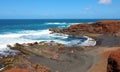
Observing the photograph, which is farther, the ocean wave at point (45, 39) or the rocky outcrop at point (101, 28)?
the rocky outcrop at point (101, 28)

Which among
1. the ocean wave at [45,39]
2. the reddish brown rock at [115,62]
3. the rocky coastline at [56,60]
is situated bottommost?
the ocean wave at [45,39]

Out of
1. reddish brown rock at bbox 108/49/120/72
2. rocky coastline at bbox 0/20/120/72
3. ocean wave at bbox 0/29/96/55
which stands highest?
reddish brown rock at bbox 108/49/120/72

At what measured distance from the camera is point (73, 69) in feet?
68.4

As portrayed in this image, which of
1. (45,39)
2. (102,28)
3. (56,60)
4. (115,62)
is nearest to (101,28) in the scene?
(102,28)

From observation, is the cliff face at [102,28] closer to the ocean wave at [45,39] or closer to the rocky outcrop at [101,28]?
the rocky outcrop at [101,28]

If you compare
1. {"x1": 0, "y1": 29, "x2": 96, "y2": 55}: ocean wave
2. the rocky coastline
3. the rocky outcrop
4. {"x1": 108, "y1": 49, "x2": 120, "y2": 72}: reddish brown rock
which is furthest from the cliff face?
{"x1": 108, "y1": 49, "x2": 120, "y2": 72}: reddish brown rock

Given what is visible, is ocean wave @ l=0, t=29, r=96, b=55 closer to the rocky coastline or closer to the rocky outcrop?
the rocky coastline

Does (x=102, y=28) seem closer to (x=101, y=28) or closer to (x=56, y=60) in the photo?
(x=101, y=28)

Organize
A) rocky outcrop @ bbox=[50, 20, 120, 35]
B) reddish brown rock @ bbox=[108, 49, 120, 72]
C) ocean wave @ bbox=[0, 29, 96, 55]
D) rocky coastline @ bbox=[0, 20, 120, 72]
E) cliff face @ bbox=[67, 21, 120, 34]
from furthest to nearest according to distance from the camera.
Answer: cliff face @ bbox=[67, 21, 120, 34] → rocky outcrop @ bbox=[50, 20, 120, 35] → ocean wave @ bbox=[0, 29, 96, 55] → rocky coastline @ bbox=[0, 20, 120, 72] → reddish brown rock @ bbox=[108, 49, 120, 72]

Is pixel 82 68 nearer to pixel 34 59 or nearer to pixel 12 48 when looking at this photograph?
pixel 34 59

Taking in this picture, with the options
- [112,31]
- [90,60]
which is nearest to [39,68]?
[90,60]

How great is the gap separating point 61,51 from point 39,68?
8.49 m

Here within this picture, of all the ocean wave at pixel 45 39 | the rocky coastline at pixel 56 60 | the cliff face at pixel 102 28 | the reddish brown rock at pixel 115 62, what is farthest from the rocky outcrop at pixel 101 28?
the reddish brown rock at pixel 115 62

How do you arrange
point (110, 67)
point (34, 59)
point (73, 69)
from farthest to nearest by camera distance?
point (34, 59) < point (73, 69) < point (110, 67)
